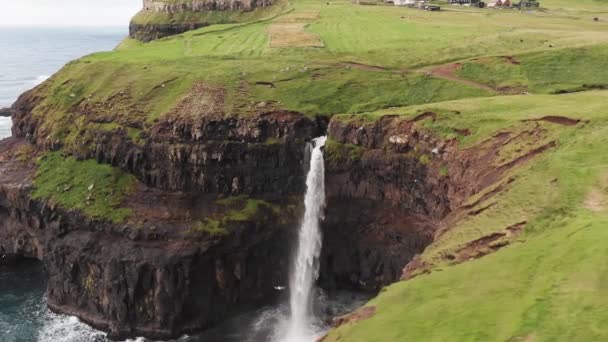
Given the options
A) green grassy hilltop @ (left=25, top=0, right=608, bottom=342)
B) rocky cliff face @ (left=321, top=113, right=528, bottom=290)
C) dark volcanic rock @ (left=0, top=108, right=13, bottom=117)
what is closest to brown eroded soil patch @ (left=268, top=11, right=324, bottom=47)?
green grassy hilltop @ (left=25, top=0, right=608, bottom=342)

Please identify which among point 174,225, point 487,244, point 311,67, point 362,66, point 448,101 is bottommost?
point 174,225

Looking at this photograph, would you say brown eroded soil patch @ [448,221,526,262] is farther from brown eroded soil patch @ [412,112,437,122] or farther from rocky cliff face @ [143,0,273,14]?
rocky cliff face @ [143,0,273,14]

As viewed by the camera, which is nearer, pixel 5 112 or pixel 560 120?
pixel 560 120

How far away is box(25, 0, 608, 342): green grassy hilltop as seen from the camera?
17531mm

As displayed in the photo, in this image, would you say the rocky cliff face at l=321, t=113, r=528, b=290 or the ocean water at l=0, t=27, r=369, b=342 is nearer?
the rocky cliff face at l=321, t=113, r=528, b=290

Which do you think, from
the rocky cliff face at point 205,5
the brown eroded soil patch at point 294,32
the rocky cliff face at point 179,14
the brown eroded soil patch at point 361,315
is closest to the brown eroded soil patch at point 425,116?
the brown eroded soil patch at point 361,315

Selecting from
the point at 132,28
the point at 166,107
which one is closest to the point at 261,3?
the point at 132,28

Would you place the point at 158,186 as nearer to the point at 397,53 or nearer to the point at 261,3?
the point at 397,53

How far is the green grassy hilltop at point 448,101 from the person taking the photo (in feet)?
57.5

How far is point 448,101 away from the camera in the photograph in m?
45.9

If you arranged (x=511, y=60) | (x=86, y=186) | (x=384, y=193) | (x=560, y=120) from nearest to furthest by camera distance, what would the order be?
(x=560, y=120)
(x=384, y=193)
(x=86, y=186)
(x=511, y=60)

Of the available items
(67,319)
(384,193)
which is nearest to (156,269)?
(67,319)

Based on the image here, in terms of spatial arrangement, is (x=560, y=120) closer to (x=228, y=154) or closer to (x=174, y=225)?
(x=228, y=154)

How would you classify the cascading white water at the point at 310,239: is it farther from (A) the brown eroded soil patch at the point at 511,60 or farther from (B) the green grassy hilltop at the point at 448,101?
(A) the brown eroded soil patch at the point at 511,60
